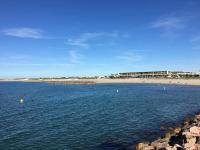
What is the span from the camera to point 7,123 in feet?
149

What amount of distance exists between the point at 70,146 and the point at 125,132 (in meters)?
9.35

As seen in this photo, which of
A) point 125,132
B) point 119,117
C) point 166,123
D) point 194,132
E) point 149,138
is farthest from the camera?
point 119,117

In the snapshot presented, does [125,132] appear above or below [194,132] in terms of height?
below

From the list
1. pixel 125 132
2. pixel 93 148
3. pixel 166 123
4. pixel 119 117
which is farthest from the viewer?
pixel 119 117

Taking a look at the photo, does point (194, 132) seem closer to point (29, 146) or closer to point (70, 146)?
point (70, 146)

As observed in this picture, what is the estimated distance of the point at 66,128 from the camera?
4084 cm

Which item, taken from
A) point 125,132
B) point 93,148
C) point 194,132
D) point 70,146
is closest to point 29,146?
point 70,146

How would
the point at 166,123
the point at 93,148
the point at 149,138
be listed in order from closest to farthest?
the point at 93,148
the point at 149,138
the point at 166,123

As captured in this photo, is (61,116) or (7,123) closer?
(7,123)

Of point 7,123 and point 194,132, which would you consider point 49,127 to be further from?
point 194,132

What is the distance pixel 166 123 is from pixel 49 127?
18.5 m

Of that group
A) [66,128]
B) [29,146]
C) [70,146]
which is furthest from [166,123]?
[29,146]

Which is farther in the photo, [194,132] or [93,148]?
[93,148]

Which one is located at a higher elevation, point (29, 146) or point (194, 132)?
point (194, 132)
